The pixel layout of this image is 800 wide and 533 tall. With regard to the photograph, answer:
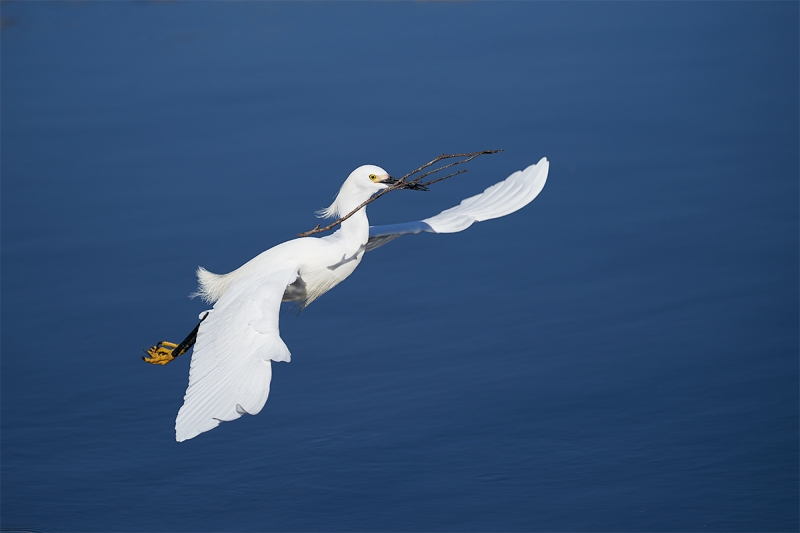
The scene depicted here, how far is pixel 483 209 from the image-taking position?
7.06 m

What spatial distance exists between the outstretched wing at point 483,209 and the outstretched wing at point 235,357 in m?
1.05

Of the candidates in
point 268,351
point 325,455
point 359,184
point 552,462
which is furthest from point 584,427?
point 268,351

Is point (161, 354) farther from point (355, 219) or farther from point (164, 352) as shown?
point (355, 219)

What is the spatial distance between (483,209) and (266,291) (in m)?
1.96

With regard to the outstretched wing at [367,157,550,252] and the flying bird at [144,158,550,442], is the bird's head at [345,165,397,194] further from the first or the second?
the outstretched wing at [367,157,550,252]

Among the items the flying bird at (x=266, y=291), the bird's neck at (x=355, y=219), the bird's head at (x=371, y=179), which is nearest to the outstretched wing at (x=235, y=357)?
the flying bird at (x=266, y=291)

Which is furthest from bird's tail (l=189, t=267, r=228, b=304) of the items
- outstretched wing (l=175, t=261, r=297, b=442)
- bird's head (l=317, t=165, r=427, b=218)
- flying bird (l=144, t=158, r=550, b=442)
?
bird's head (l=317, t=165, r=427, b=218)

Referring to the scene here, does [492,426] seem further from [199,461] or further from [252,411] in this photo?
[252,411]

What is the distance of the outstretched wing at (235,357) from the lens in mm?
4715

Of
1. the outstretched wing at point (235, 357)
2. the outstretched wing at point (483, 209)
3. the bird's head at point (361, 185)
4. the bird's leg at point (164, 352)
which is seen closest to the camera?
the outstretched wing at point (235, 357)

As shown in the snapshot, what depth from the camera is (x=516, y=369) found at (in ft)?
24.8

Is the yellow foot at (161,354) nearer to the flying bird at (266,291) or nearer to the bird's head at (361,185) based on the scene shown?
the flying bird at (266,291)

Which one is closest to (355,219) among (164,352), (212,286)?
(212,286)

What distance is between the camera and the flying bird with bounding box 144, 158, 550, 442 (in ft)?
15.8
